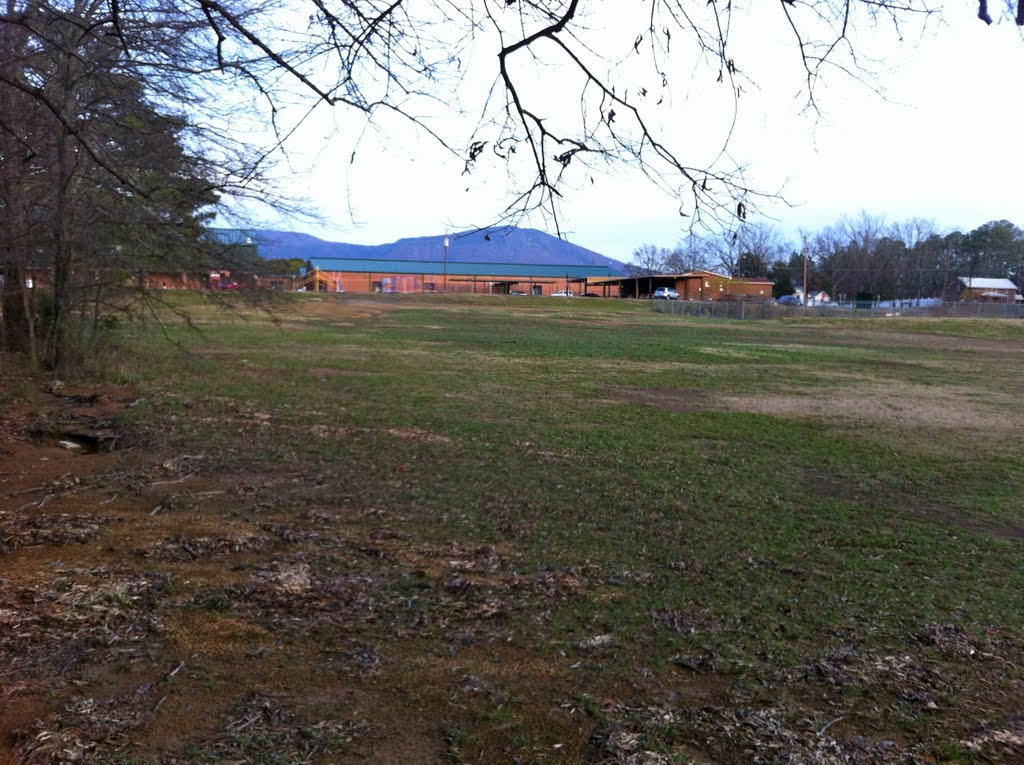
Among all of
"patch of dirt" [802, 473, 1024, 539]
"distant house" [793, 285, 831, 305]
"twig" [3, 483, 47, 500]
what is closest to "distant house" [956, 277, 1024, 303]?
"distant house" [793, 285, 831, 305]

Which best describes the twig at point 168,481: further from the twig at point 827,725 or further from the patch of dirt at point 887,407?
the patch of dirt at point 887,407

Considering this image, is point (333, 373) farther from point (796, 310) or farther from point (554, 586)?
point (796, 310)

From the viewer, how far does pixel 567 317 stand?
54625mm

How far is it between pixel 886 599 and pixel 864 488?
432 cm

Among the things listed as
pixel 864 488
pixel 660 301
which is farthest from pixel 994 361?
pixel 660 301

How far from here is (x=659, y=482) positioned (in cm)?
1009

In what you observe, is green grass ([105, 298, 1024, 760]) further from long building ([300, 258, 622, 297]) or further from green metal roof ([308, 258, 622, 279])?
long building ([300, 258, 622, 297])

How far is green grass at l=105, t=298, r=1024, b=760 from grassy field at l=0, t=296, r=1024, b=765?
0.05 metres

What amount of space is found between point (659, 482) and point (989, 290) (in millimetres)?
102621

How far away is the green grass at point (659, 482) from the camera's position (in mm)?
5730

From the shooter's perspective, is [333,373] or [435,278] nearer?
[333,373]

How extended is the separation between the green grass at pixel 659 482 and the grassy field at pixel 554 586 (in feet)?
0.15

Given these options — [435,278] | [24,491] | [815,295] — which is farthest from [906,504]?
[815,295]

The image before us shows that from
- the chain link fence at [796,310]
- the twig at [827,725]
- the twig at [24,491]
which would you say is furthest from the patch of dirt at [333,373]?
the chain link fence at [796,310]
